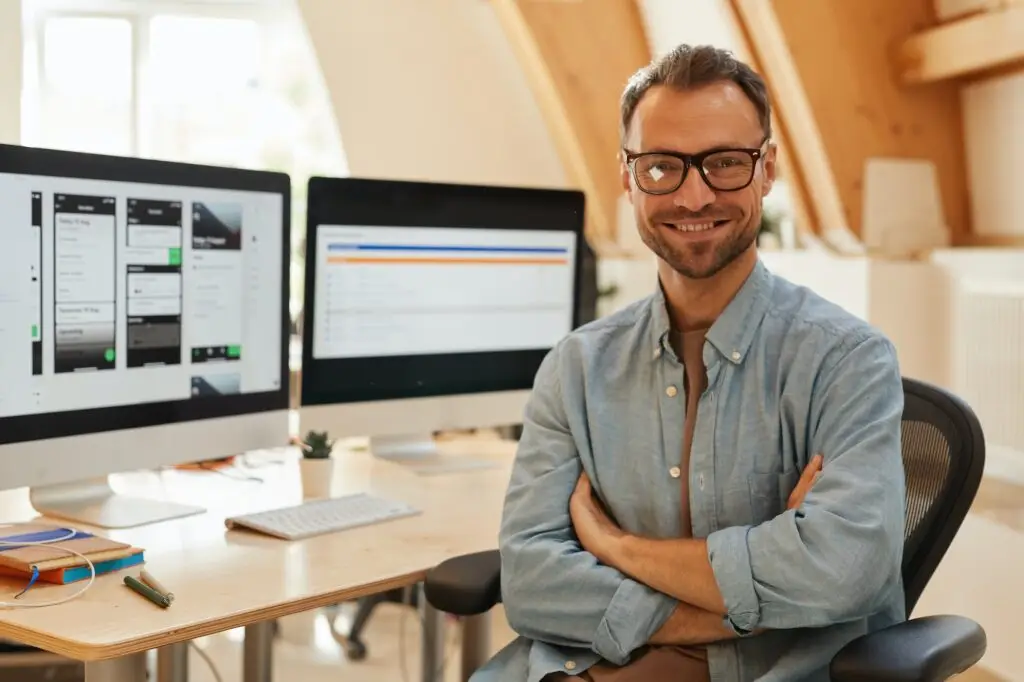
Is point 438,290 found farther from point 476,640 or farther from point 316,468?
point 476,640

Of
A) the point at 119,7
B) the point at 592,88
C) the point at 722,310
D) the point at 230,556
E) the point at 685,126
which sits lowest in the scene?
the point at 230,556

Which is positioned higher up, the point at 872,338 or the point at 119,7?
the point at 119,7

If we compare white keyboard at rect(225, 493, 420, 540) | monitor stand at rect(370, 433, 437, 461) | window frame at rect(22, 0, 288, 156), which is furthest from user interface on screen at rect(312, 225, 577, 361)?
window frame at rect(22, 0, 288, 156)

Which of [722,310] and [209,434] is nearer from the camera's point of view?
[722,310]

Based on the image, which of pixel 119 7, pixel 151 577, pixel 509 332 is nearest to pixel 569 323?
pixel 509 332

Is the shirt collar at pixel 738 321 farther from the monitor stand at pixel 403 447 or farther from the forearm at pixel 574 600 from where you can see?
the monitor stand at pixel 403 447

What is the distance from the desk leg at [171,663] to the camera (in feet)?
6.88

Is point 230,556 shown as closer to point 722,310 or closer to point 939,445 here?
point 722,310

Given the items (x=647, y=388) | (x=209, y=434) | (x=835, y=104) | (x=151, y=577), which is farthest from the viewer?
(x=835, y=104)

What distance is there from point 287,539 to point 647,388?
0.62m

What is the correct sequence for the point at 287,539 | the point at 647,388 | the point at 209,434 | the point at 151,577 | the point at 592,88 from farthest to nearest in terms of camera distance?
the point at 592,88
the point at 209,434
the point at 287,539
the point at 647,388
the point at 151,577

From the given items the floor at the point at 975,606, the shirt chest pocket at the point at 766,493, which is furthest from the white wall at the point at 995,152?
the shirt chest pocket at the point at 766,493

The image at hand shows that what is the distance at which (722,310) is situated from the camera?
1.65 m

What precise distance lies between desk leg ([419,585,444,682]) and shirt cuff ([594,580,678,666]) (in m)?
0.91
